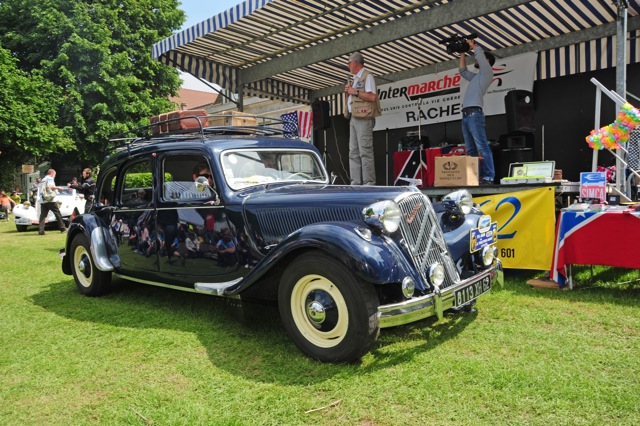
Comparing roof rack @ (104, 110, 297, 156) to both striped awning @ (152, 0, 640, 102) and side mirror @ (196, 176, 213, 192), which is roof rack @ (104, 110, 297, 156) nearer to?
side mirror @ (196, 176, 213, 192)

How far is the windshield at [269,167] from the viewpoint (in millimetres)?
3859

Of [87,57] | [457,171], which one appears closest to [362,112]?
[457,171]

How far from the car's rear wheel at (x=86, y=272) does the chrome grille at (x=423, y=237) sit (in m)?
3.44

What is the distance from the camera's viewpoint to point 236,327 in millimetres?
3732

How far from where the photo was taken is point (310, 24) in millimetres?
7406

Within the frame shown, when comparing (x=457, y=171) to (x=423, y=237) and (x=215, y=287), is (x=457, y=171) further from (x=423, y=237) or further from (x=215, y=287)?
(x=215, y=287)

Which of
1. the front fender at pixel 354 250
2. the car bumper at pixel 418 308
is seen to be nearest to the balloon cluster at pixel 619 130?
the car bumper at pixel 418 308

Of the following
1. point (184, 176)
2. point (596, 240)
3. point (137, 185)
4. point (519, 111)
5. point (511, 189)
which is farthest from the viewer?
point (519, 111)

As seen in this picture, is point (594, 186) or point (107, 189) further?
point (107, 189)

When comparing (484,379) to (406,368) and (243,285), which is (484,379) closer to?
(406,368)

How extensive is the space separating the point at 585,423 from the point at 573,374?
0.56 meters

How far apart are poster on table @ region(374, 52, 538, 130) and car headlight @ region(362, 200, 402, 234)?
6683 mm

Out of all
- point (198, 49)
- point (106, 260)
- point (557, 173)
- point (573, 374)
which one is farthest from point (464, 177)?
point (198, 49)

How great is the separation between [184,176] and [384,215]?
2.03 metres
